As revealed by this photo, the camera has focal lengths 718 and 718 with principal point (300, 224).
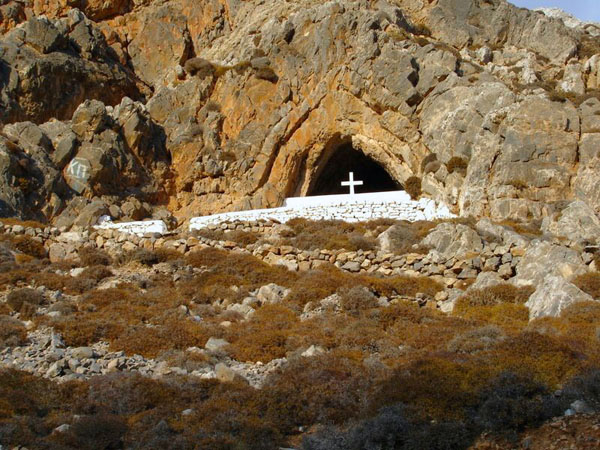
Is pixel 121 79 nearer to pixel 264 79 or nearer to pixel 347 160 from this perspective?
pixel 264 79

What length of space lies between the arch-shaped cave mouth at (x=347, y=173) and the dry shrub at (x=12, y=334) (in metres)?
23.8

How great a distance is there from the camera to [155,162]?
36.2 metres

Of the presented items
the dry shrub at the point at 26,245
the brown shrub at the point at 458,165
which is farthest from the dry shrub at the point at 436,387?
the brown shrub at the point at 458,165

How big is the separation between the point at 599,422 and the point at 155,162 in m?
29.7

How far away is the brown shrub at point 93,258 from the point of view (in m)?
22.1

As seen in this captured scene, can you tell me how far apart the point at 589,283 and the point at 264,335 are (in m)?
7.87

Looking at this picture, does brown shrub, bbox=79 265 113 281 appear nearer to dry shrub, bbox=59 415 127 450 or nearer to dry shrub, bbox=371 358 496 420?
dry shrub, bbox=59 415 127 450

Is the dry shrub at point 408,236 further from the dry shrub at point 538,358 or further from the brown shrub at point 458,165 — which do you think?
the dry shrub at point 538,358

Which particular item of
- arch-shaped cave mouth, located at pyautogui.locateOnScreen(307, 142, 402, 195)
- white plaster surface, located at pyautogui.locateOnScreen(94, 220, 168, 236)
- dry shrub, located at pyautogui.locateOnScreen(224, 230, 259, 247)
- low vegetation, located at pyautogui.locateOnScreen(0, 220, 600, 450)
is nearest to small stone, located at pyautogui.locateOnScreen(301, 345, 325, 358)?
low vegetation, located at pyautogui.locateOnScreen(0, 220, 600, 450)

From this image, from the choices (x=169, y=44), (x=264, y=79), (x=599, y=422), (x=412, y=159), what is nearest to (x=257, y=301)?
(x=599, y=422)

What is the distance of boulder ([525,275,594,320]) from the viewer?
15.1 meters

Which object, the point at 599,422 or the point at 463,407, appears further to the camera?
the point at 463,407

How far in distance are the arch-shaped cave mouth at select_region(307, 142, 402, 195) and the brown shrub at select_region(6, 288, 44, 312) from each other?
21.7 m

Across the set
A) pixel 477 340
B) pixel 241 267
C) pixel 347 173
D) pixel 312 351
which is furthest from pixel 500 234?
pixel 347 173
